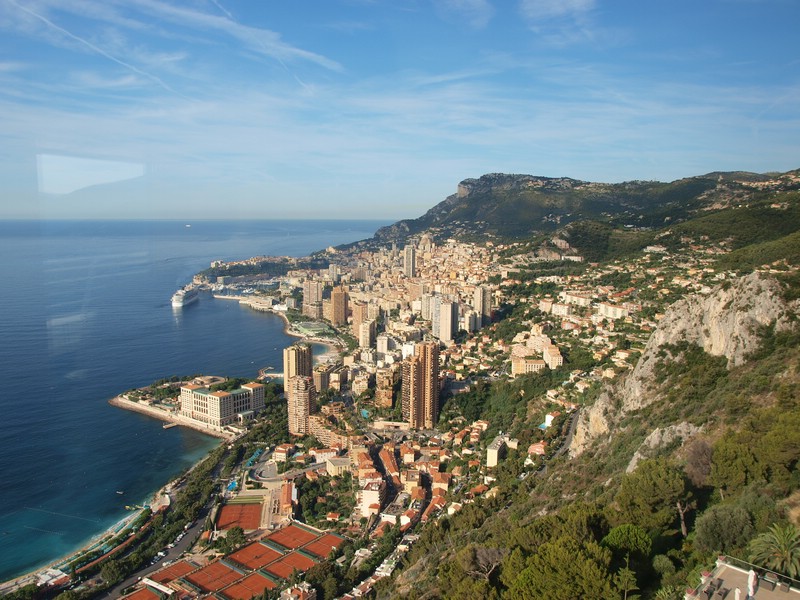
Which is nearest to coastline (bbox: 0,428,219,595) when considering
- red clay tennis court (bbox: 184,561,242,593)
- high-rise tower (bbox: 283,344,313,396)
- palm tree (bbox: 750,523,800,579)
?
red clay tennis court (bbox: 184,561,242,593)

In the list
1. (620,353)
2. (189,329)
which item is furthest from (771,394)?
(189,329)

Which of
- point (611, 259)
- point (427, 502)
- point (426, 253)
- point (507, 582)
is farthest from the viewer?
point (426, 253)

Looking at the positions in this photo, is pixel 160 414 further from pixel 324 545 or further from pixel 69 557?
pixel 324 545

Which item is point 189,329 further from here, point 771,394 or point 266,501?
point 771,394

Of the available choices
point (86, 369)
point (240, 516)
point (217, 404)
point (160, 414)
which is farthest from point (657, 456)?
point (86, 369)

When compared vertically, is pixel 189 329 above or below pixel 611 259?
below

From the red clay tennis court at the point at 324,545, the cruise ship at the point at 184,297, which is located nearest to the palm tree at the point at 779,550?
the red clay tennis court at the point at 324,545

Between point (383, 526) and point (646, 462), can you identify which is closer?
point (646, 462)
